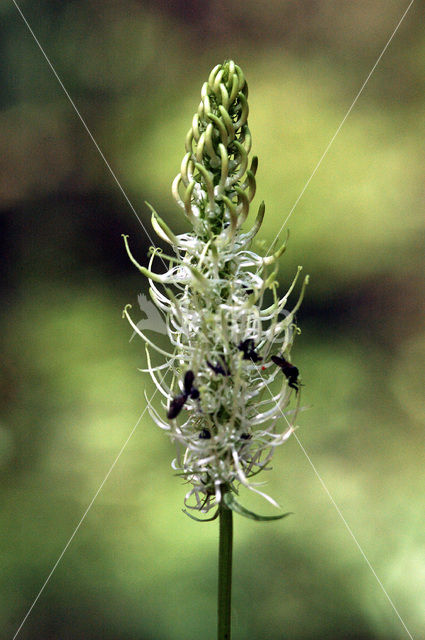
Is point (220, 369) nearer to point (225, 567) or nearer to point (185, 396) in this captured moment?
point (185, 396)

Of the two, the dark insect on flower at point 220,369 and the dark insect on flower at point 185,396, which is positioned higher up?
the dark insect on flower at point 220,369

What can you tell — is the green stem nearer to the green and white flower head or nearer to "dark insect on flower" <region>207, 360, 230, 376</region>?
the green and white flower head

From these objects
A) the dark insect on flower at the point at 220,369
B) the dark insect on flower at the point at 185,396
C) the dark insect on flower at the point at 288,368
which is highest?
the dark insect on flower at the point at 288,368

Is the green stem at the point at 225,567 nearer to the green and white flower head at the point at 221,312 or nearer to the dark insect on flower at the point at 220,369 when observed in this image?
the green and white flower head at the point at 221,312

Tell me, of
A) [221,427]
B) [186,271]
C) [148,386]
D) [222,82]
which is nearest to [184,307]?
[186,271]

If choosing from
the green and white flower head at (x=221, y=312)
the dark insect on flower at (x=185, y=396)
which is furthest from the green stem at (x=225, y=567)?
the dark insect on flower at (x=185, y=396)

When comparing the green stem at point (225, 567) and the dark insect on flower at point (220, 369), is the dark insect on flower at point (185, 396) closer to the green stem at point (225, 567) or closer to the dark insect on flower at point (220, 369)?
the dark insect on flower at point (220, 369)

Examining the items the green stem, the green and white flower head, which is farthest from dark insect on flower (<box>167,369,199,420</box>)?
the green stem
